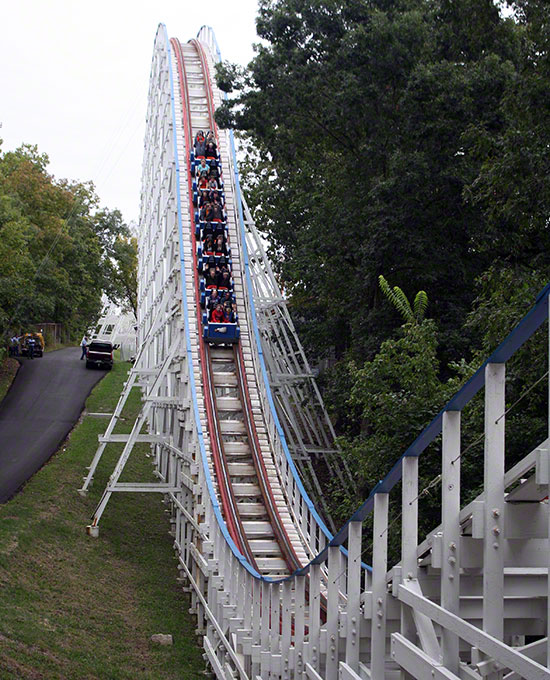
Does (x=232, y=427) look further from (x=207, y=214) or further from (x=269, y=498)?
(x=207, y=214)

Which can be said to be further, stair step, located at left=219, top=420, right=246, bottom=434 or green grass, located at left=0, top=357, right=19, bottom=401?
green grass, located at left=0, top=357, right=19, bottom=401

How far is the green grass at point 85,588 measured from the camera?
13281 millimetres

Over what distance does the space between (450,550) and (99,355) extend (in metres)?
35.1

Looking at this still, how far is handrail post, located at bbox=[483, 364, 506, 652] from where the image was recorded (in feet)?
15.9

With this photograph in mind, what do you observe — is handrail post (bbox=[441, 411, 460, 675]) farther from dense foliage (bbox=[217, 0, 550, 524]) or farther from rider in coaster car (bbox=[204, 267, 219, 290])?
rider in coaster car (bbox=[204, 267, 219, 290])

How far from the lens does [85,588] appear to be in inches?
657

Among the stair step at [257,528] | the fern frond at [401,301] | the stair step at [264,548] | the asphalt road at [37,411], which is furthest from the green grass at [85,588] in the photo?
the fern frond at [401,301]

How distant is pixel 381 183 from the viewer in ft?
68.6

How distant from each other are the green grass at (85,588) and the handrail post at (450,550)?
26.4ft

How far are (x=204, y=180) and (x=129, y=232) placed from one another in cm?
4563

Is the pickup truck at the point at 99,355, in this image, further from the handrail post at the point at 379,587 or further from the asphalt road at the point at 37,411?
the handrail post at the point at 379,587

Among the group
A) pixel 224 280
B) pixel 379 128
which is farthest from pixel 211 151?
pixel 379 128

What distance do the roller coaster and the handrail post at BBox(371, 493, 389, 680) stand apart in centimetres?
1

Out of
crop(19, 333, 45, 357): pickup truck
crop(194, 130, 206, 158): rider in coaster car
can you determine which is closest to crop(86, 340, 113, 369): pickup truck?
crop(19, 333, 45, 357): pickup truck
